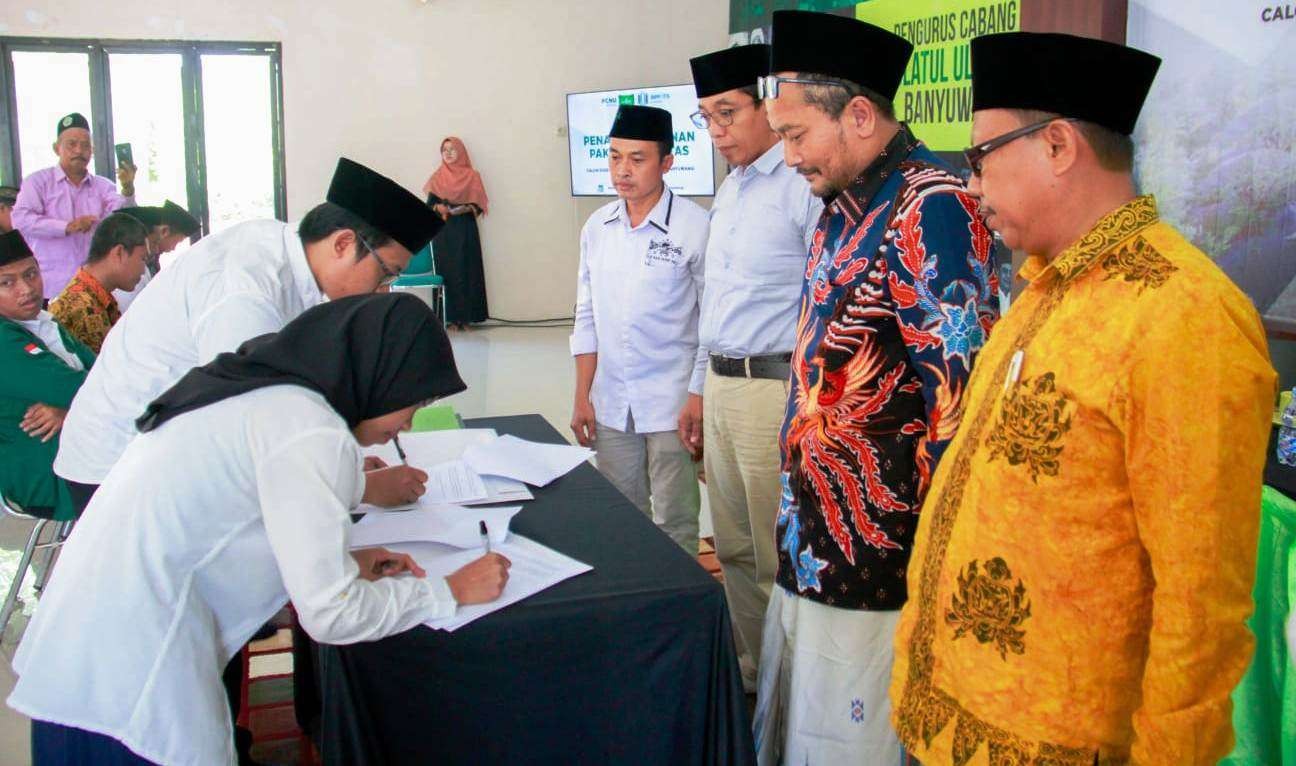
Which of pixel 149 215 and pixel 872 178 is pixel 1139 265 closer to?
pixel 872 178

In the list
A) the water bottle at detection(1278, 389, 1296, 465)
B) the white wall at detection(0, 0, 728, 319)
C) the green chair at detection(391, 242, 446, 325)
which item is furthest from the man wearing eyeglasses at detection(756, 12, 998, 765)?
the white wall at detection(0, 0, 728, 319)

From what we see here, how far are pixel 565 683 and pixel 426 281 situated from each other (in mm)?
7253

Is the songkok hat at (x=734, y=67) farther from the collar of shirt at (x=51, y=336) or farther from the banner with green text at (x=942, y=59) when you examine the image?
the collar of shirt at (x=51, y=336)

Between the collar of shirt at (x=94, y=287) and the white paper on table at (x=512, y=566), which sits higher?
the collar of shirt at (x=94, y=287)

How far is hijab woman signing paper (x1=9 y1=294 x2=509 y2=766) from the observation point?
50.6 inches

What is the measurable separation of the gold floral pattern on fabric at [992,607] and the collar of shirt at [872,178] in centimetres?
67

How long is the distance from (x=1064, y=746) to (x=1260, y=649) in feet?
2.85

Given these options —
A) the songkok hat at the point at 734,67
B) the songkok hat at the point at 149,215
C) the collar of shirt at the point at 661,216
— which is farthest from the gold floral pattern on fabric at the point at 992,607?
the songkok hat at the point at 149,215

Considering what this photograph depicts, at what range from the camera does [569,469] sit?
210cm

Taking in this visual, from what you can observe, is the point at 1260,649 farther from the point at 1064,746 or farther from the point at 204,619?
the point at 204,619

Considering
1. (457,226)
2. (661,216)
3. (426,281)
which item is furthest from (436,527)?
(457,226)

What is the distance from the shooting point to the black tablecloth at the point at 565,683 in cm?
140

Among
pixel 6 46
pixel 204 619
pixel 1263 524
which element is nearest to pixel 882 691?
pixel 1263 524

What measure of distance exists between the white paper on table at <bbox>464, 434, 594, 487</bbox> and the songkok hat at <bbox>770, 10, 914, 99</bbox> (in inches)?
35.6
